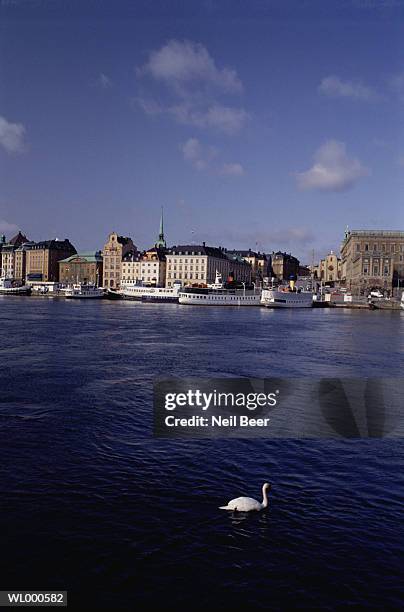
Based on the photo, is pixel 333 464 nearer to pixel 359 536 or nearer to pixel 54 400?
pixel 359 536

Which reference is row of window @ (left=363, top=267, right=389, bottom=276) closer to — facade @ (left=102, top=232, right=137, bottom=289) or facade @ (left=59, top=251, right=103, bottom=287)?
facade @ (left=102, top=232, right=137, bottom=289)

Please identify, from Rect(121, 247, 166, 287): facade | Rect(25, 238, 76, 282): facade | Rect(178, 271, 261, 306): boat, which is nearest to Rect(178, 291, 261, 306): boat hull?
Rect(178, 271, 261, 306): boat

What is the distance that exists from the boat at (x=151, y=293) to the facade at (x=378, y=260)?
44064 millimetres

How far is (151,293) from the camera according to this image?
137 m

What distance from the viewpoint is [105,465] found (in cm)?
1568

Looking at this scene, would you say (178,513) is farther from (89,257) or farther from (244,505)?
(89,257)

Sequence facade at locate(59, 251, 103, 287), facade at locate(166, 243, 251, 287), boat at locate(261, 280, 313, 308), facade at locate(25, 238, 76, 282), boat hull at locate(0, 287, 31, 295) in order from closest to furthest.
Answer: boat at locate(261, 280, 313, 308)
boat hull at locate(0, 287, 31, 295)
facade at locate(166, 243, 251, 287)
facade at locate(59, 251, 103, 287)
facade at locate(25, 238, 76, 282)

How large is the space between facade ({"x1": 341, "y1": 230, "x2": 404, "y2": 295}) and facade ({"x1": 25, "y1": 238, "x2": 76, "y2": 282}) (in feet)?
345

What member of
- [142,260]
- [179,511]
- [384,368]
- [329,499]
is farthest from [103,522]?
[142,260]

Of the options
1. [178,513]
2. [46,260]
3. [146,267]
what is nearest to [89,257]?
[46,260]

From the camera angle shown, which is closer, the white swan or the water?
the water

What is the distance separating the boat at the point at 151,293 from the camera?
133375 mm

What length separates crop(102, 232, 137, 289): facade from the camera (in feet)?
590

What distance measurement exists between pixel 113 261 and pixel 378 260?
8522 cm
